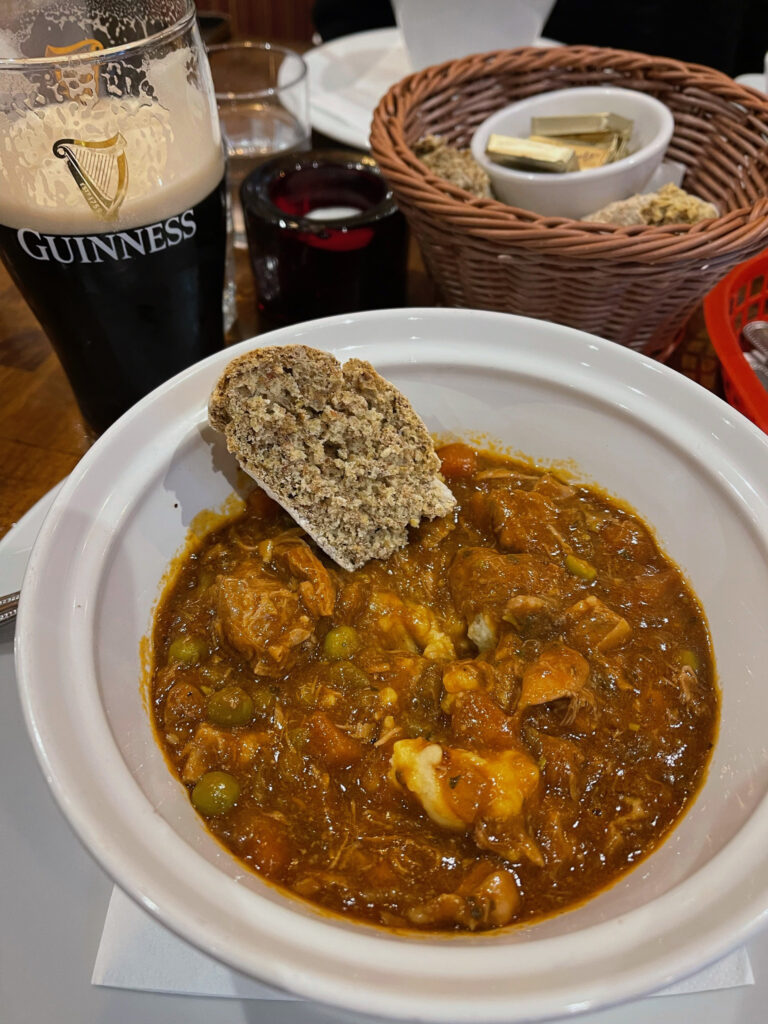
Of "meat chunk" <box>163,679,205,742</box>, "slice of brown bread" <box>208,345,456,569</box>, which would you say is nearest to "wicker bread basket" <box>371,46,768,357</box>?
"slice of brown bread" <box>208,345,456,569</box>

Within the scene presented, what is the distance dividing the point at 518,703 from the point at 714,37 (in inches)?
219

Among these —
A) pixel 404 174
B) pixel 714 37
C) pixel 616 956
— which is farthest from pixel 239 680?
pixel 714 37

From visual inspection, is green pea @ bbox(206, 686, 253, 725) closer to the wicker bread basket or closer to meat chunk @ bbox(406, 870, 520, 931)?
meat chunk @ bbox(406, 870, 520, 931)

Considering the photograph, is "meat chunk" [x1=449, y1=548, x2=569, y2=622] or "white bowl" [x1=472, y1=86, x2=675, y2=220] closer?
"meat chunk" [x1=449, y1=548, x2=569, y2=622]

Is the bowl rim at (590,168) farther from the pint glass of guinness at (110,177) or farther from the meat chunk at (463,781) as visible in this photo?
the meat chunk at (463,781)

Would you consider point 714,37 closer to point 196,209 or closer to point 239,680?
point 196,209

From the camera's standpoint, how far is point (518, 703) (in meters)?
1.93

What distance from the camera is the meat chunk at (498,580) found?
7.09 ft

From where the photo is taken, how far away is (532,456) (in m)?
2.62

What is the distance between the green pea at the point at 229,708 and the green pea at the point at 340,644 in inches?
10.0

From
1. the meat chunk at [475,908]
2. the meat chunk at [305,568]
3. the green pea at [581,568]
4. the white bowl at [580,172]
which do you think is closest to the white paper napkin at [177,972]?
the meat chunk at [475,908]

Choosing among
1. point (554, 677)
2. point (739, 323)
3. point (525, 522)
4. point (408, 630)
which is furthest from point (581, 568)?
point (739, 323)

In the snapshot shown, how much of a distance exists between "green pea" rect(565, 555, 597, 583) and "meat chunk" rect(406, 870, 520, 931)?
0.94m

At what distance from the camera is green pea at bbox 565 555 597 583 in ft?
7.50
